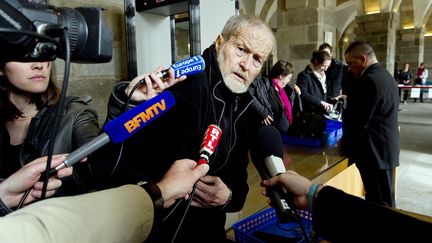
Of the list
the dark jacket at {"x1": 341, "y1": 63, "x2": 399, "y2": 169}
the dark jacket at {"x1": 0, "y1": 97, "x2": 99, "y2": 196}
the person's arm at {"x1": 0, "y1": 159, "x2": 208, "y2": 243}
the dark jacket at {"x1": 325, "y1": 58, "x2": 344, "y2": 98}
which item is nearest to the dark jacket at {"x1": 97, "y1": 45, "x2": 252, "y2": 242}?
the dark jacket at {"x1": 0, "y1": 97, "x2": 99, "y2": 196}

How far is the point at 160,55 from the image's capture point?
2936mm

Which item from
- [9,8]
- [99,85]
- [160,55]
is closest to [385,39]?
[160,55]

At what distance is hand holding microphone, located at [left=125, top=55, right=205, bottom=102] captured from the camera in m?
1.03

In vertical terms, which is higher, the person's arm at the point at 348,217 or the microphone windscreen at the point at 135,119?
the microphone windscreen at the point at 135,119

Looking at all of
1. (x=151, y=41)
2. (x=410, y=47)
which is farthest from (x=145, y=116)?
(x=410, y=47)

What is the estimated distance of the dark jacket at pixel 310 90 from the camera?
12.8 feet

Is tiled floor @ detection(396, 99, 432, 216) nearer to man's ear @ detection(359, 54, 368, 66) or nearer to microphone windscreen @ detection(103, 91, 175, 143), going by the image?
man's ear @ detection(359, 54, 368, 66)

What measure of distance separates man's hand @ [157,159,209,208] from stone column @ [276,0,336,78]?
498 centimetres

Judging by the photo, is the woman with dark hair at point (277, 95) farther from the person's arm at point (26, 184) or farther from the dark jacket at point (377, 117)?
the person's arm at point (26, 184)

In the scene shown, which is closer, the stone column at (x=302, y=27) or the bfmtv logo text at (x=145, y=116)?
the bfmtv logo text at (x=145, y=116)

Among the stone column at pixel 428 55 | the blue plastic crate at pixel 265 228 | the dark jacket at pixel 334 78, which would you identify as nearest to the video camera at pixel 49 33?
the blue plastic crate at pixel 265 228

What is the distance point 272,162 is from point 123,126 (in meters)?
0.51

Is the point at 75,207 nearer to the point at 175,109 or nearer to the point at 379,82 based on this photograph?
the point at 175,109

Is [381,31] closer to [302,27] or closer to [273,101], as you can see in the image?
Result: [302,27]
